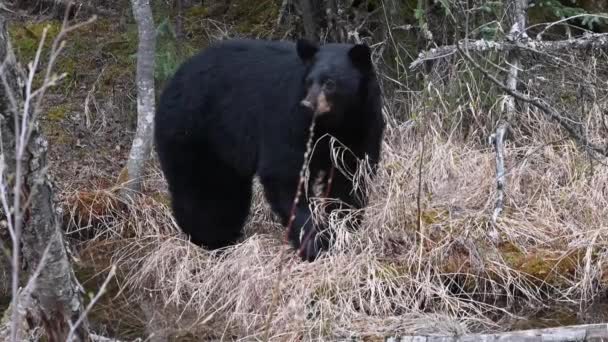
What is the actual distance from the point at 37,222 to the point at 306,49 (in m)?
2.74

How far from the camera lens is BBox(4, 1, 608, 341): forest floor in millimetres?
Result: 6117

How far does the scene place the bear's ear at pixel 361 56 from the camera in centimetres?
630

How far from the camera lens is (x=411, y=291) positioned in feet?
20.6

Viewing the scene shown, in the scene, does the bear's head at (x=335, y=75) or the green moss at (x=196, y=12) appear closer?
the bear's head at (x=335, y=75)

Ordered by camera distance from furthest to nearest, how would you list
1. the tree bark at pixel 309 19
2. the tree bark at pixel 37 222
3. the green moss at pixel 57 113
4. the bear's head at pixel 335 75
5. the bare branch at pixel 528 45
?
the green moss at pixel 57 113 → the tree bark at pixel 309 19 → the bare branch at pixel 528 45 → the bear's head at pixel 335 75 → the tree bark at pixel 37 222

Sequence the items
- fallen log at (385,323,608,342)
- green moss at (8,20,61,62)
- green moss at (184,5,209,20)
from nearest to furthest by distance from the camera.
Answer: fallen log at (385,323,608,342) < green moss at (8,20,61,62) < green moss at (184,5,209,20)

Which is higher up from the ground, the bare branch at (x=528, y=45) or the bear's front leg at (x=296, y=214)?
the bare branch at (x=528, y=45)

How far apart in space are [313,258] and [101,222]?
2.10 metres

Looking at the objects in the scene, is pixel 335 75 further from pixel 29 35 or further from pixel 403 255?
pixel 29 35

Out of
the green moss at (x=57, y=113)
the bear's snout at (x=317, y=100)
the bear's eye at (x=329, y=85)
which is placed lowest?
the green moss at (x=57, y=113)

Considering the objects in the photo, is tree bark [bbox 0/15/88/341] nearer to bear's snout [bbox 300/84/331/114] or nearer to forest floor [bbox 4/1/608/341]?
forest floor [bbox 4/1/608/341]

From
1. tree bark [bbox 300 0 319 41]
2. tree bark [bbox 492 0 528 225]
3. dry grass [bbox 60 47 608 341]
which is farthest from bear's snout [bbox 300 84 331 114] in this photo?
tree bark [bbox 300 0 319 41]

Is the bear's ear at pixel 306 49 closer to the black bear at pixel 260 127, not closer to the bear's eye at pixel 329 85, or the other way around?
the black bear at pixel 260 127

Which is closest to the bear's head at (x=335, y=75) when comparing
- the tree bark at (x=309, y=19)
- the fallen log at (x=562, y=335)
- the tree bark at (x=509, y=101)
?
the tree bark at (x=509, y=101)
